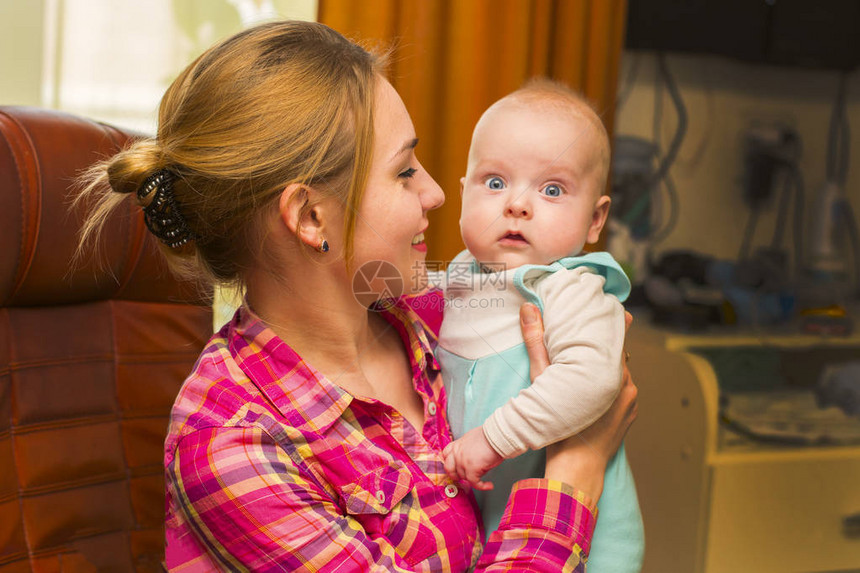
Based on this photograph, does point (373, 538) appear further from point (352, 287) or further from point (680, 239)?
point (680, 239)

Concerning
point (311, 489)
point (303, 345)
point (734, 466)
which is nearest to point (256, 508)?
point (311, 489)

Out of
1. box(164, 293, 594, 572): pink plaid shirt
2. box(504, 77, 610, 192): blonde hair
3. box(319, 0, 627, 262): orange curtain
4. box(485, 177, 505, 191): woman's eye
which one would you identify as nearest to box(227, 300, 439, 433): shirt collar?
box(164, 293, 594, 572): pink plaid shirt

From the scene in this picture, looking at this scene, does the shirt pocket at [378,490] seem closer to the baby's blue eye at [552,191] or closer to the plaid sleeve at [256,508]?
the plaid sleeve at [256,508]

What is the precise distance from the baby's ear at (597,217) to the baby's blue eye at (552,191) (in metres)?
0.07

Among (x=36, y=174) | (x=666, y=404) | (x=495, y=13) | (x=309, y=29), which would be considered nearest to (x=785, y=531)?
(x=666, y=404)

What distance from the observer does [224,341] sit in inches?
35.4

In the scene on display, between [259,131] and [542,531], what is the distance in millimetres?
536

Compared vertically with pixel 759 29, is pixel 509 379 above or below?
below

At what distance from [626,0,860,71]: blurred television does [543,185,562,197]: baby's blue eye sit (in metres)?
1.22

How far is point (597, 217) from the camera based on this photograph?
1027 millimetres

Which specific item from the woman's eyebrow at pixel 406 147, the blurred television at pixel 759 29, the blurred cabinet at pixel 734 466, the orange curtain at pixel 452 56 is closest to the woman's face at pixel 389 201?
the woman's eyebrow at pixel 406 147

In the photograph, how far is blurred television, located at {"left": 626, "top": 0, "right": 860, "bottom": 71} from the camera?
1846 mm

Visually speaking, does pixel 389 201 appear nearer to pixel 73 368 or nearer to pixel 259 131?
pixel 259 131

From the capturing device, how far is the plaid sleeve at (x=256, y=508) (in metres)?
0.75
